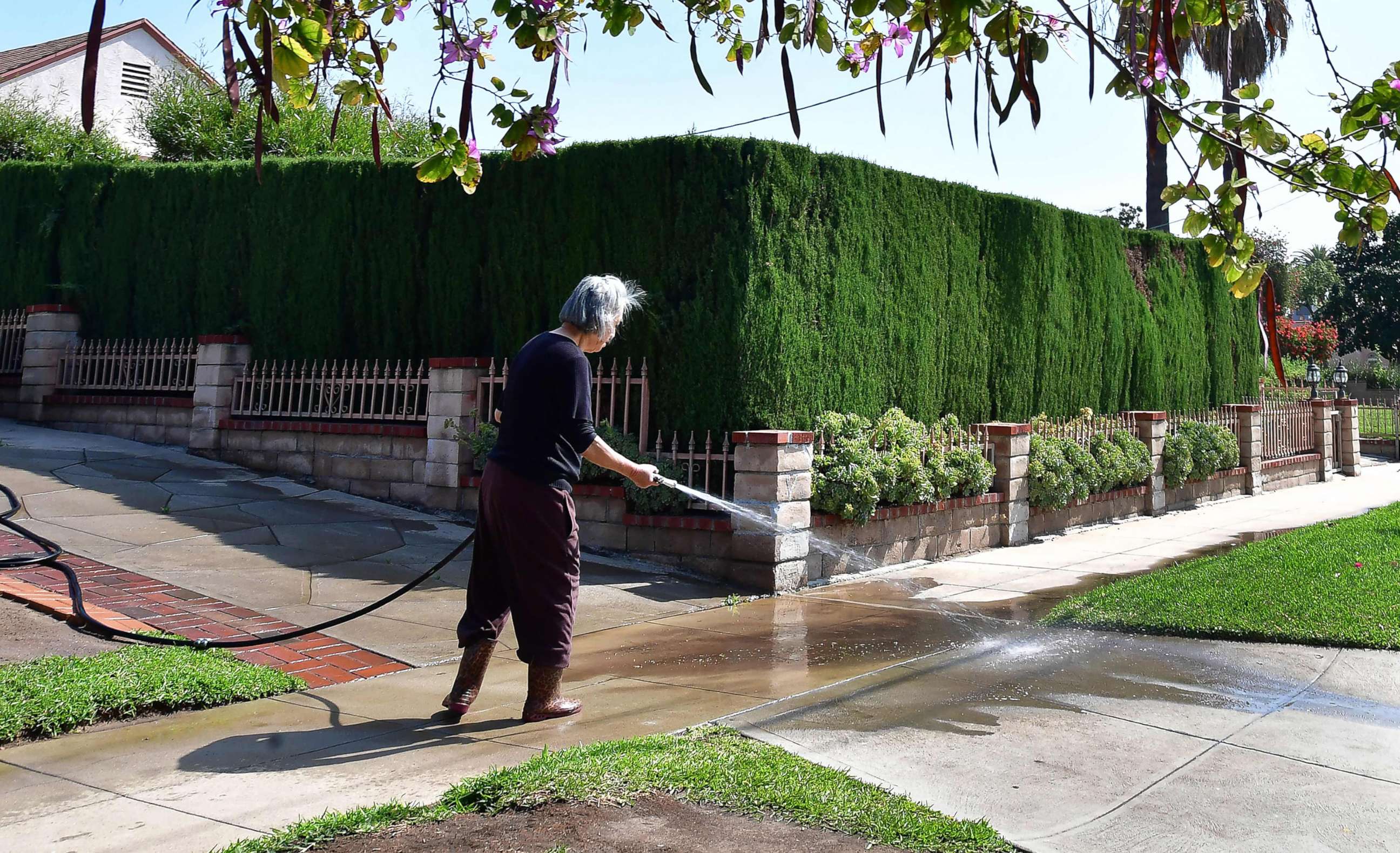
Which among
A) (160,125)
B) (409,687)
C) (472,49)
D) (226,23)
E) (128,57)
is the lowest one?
(409,687)

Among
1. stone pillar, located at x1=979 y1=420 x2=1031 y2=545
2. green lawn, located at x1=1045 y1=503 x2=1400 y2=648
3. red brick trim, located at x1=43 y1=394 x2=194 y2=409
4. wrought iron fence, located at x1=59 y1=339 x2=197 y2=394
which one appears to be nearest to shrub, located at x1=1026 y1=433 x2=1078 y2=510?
stone pillar, located at x1=979 y1=420 x2=1031 y2=545

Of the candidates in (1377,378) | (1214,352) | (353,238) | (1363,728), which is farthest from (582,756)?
(1377,378)

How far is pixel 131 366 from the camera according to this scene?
1405 cm

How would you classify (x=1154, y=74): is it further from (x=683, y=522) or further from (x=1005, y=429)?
(x=1005, y=429)

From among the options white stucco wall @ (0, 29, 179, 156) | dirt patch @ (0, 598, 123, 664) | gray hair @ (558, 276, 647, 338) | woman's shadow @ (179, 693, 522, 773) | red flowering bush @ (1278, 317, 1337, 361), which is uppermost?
white stucco wall @ (0, 29, 179, 156)

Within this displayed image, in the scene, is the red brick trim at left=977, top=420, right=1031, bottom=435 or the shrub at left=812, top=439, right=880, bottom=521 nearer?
the shrub at left=812, top=439, right=880, bottom=521

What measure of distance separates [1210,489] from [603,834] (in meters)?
15.7

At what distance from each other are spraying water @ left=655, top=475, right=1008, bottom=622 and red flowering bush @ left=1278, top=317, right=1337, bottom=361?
22400 mm

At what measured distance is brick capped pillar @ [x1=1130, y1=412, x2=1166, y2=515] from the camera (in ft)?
48.3

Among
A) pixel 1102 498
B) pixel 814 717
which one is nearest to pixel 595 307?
pixel 814 717

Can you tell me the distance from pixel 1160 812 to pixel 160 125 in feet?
70.9

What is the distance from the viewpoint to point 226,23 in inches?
124

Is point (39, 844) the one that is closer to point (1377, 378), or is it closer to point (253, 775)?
point (253, 775)

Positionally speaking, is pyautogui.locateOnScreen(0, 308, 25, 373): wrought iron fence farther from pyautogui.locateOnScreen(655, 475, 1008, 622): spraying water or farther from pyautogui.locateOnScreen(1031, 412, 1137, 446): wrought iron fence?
→ pyautogui.locateOnScreen(1031, 412, 1137, 446): wrought iron fence
